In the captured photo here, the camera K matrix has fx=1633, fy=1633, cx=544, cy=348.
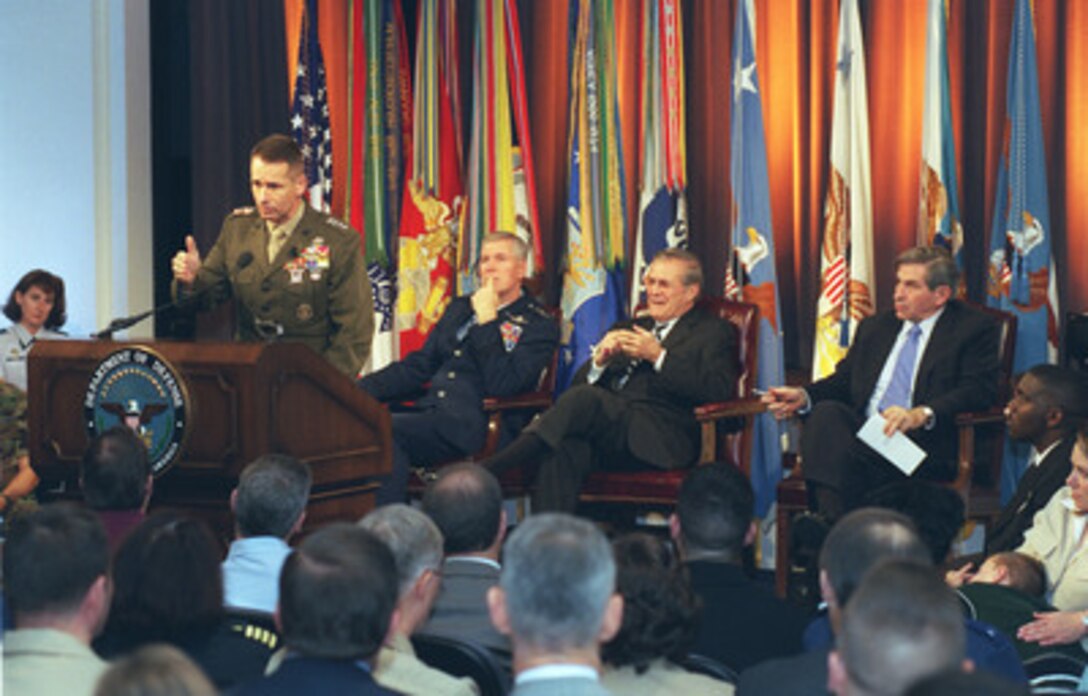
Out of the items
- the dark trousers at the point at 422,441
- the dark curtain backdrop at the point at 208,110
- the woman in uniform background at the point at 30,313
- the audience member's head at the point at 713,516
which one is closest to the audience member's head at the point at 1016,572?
the audience member's head at the point at 713,516

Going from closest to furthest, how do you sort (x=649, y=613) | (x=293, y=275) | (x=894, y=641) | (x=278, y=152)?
(x=894, y=641) → (x=649, y=613) → (x=278, y=152) → (x=293, y=275)

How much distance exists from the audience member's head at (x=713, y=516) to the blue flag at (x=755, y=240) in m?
3.13

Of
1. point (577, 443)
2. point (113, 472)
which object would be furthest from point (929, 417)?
point (113, 472)

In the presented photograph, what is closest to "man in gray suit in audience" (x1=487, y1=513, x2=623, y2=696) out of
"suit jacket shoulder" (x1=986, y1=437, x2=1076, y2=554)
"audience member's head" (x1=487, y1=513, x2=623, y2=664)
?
"audience member's head" (x1=487, y1=513, x2=623, y2=664)

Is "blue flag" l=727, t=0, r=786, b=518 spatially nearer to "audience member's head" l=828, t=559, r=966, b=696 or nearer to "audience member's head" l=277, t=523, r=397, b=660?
"audience member's head" l=277, t=523, r=397, b=660

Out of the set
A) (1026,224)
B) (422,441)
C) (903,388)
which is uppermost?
(1026,224)

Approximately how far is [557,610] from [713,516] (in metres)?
1.17

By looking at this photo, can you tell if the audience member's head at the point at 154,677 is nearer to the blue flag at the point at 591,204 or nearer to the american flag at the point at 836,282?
the american flag at the point at 836,282

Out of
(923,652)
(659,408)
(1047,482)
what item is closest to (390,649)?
(923,652)

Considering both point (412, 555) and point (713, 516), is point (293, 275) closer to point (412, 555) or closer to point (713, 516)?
point (713, 516)

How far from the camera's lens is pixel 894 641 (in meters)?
1.89

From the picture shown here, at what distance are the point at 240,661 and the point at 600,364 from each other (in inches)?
145

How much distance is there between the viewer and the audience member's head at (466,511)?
356 centimetres

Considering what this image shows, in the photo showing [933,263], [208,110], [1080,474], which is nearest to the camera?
[1080,474]
